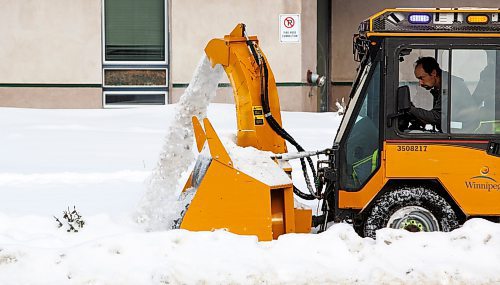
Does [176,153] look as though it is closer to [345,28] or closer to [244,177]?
[244,177]

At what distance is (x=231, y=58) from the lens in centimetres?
828

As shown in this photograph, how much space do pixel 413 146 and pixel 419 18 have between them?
100 cm

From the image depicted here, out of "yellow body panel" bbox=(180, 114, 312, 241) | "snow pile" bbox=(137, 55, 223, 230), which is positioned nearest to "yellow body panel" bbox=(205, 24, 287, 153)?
"snow pile" bbox=(137, 55, 223, 230)

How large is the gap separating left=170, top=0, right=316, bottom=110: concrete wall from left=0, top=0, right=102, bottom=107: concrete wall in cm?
164

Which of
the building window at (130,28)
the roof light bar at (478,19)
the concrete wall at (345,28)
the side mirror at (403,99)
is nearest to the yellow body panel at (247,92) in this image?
the side mirror at (403,99)

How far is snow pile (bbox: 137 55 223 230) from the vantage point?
29.0 ft

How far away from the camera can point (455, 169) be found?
7.66 metres

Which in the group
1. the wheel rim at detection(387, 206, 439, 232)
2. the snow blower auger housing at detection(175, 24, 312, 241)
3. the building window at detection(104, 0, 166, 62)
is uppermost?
the building window at detection(104, 0, 166, 62)

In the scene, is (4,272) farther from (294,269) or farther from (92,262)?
(294,269)

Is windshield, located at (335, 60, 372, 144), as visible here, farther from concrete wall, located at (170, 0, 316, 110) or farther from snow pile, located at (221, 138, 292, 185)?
concrete wall, located at (170, 0, 316, 110)

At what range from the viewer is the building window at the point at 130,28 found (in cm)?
2025

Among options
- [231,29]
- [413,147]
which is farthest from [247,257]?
[231,29]

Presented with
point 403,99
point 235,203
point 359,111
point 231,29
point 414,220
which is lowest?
point 414,220

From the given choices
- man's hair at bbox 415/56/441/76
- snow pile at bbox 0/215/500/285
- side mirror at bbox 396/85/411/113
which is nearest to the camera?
snow pile at bbox 0/215/500/285
